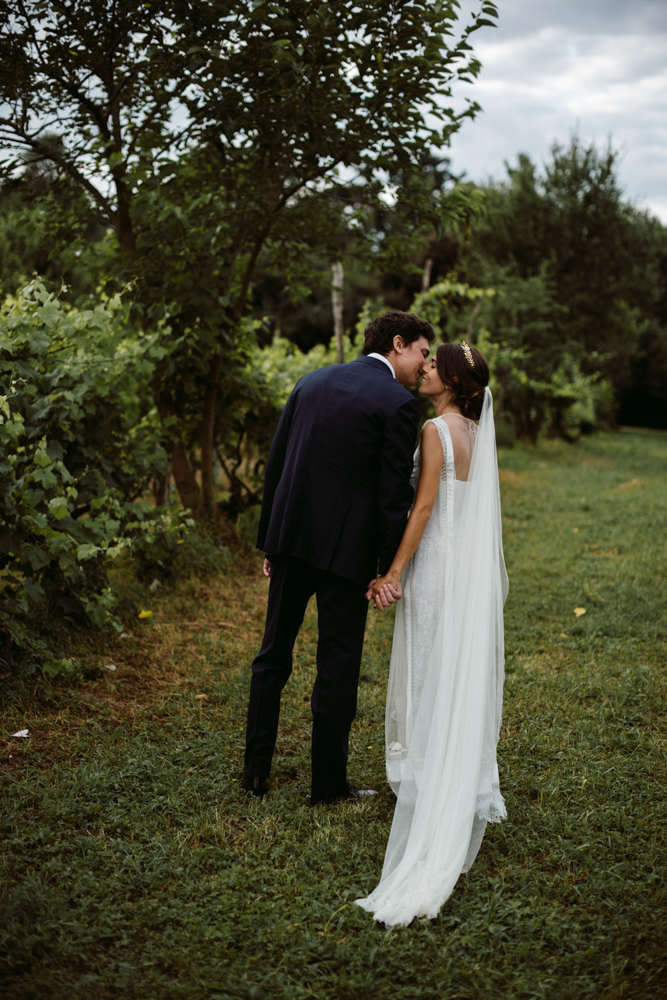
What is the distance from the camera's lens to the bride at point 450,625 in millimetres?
2727

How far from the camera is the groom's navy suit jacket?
9.30ft

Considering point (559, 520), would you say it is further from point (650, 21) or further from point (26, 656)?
point (26, 656)

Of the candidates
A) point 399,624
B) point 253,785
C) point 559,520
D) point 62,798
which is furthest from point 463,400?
point 559,520

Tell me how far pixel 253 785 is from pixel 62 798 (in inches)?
30.3

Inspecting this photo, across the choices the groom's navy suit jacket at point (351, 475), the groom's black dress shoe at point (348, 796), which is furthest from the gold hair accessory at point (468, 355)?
the groom's black dress shoe at point (348, 796)

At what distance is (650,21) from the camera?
194 inches

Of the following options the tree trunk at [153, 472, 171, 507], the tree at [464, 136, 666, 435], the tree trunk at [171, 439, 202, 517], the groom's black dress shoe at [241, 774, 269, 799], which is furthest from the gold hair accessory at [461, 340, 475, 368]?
the tree at [464, 136, 666, 435]

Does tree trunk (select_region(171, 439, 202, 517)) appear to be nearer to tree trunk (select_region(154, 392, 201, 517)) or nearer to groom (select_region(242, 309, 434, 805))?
tree trunk (select_region(154, 392, 201, 517))

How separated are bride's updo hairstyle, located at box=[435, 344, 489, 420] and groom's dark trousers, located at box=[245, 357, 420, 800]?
24 cm

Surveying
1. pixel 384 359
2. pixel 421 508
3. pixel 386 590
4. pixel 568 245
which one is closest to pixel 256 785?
pixel 386 590

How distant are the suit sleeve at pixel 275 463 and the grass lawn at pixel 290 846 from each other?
1.13m

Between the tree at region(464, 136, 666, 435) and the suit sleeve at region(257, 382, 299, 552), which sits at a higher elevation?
the tree at region(464, 136, 666, 435)

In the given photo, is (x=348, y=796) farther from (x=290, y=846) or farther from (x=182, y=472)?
(x=182, y=472)

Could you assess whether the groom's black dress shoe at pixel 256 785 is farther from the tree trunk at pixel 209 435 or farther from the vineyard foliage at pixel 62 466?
the tree trunk at pixel 209 435
